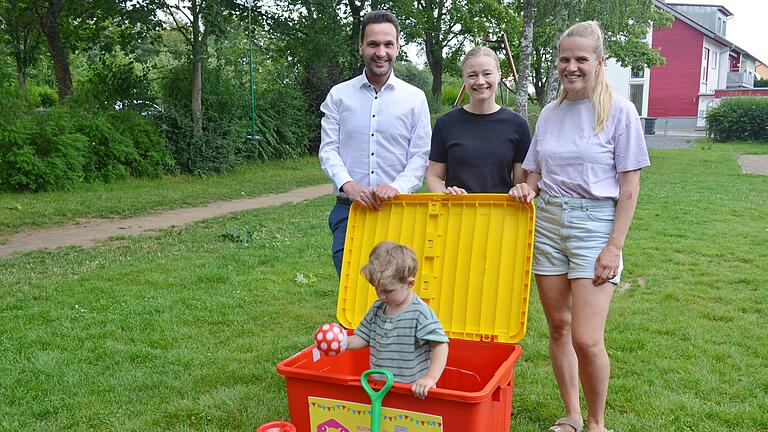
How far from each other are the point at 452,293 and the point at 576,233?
0.65 meters

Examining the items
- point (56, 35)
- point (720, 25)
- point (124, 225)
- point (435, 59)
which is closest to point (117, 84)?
point (56, 35)

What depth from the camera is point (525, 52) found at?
12289 mm

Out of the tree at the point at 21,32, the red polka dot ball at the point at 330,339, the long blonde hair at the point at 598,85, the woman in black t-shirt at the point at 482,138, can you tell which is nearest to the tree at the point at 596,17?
the woman in black t-shirt at the point at 482,138

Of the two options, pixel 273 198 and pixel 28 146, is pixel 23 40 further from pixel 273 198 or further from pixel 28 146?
pixel 273 198

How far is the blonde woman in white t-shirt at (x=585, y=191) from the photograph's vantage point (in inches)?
110

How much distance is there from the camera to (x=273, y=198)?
13.2 m

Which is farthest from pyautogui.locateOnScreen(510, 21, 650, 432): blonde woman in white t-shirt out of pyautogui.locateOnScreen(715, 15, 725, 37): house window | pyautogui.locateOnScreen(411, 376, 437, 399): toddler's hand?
pyautogui.locateOnScreen(715, 15, 725, 37): house window

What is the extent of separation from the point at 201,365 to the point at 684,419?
279cm

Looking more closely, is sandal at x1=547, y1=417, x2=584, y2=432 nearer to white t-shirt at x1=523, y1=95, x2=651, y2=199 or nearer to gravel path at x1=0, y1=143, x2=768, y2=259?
white t-shirt at x1=523, y1=95, x2=651, y2=199

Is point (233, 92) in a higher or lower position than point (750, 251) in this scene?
higher

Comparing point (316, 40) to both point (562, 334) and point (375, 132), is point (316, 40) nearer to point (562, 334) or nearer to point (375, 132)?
point (375, 132)

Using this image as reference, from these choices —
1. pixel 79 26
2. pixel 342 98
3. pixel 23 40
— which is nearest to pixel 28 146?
pixel 79 26

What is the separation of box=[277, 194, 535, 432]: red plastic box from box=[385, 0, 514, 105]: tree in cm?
1681

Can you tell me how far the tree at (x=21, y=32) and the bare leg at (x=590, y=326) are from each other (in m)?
16.0
